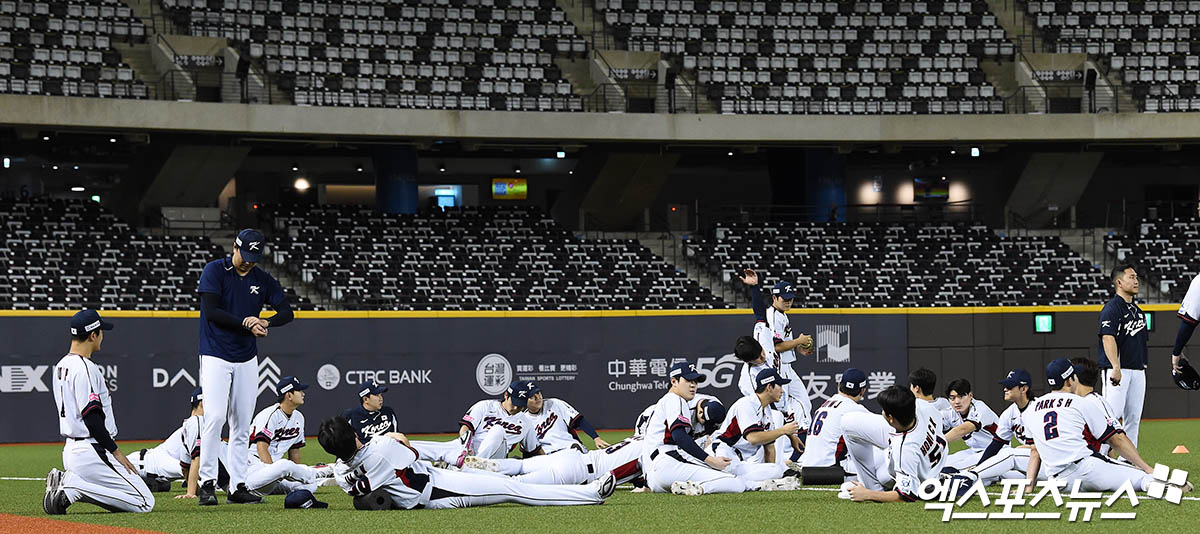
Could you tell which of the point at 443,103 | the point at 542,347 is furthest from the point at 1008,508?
the point at 443,103

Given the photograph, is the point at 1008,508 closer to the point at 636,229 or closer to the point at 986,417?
the point at 986,417

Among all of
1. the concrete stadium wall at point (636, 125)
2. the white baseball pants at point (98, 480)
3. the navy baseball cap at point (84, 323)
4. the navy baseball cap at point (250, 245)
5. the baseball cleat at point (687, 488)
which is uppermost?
the concrete stadium wall at point (636, 125)

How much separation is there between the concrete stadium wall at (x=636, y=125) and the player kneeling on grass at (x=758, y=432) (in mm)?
20703

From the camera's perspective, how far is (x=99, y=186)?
40.9 m

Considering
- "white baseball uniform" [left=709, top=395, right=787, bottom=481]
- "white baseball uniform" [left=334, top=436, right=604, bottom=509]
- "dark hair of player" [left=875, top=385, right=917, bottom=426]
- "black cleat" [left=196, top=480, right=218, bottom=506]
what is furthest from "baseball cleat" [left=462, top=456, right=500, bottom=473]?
"dark hair of player" [left=875, top=385, right=917, bottom=426]

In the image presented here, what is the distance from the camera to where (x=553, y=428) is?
14.8 meters

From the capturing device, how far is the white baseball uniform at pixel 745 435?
11.6 m

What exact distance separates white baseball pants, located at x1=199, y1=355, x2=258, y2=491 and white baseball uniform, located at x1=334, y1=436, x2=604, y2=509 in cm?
79

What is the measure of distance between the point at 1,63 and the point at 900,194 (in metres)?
25.6

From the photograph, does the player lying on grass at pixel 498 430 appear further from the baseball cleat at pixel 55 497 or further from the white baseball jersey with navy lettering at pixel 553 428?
the baseball cleat at pixel 55 497

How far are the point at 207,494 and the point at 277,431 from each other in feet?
9.40

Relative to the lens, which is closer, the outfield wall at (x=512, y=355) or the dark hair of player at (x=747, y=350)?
the dark hair of player at (x=747, y=350)

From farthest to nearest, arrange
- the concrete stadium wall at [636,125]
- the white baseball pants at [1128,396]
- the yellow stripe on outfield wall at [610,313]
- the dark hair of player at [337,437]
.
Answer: the concrete stadium wall at [636,125] < the yellow stripe on outfield wall at [610,313] < the white baseball pants at [1128,396] < the dark hair of player at [337,437]

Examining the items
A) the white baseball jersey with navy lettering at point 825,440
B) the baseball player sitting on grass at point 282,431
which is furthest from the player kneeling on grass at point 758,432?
the baseball player sitting on grass at point 282,431
